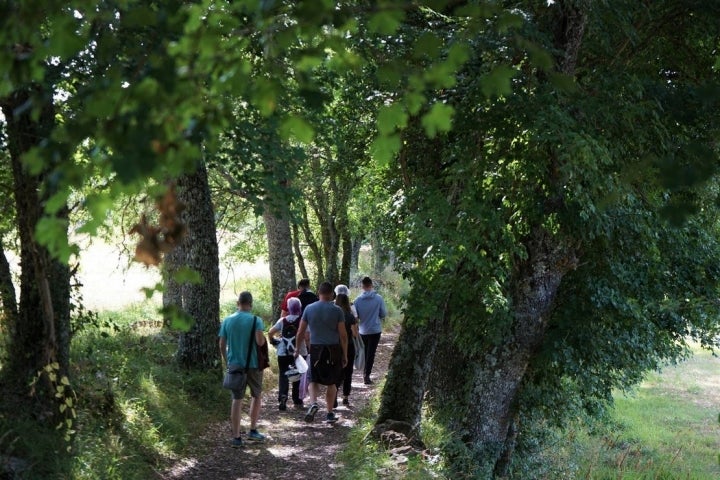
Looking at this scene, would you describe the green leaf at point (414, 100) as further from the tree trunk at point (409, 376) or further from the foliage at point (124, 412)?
the tree trunk at point (409, 376)

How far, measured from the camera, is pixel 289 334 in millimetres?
12352

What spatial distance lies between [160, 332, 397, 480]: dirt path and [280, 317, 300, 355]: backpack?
1.11 metres

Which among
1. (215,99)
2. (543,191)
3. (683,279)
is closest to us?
(215,99)

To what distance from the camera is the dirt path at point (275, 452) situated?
9.48m

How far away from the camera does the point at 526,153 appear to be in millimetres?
9297

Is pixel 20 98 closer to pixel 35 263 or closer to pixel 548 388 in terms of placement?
pixel 35 263

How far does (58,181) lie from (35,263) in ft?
15.2

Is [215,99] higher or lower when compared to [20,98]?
lower

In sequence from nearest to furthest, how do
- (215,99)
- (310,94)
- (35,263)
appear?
1. (310,94)
2. (215,99)
3. (35,263)

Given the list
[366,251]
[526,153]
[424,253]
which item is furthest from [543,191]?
[366,251]

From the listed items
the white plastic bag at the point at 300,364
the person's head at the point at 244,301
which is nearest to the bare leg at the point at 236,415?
the person's head at the point at 244,301

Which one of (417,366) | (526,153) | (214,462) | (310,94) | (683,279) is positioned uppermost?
(526,153)

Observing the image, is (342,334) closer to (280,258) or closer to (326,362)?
(326,362)

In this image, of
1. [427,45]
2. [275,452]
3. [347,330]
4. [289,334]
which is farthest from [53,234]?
[347,330]
